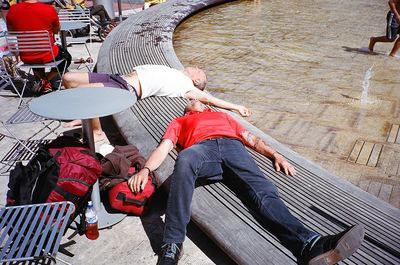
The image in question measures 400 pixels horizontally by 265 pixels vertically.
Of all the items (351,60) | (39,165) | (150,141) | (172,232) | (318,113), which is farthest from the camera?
(351,60)

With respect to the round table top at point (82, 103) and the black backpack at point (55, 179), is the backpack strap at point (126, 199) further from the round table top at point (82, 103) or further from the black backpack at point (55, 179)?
the round table top at point (82, 103)

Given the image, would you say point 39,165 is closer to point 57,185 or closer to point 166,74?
point 57,185

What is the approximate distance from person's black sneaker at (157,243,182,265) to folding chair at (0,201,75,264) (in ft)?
2.24

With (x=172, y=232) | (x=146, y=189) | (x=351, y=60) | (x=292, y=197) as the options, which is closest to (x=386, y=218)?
(x=292, y=197)

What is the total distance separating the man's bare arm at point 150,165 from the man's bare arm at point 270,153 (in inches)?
27.6

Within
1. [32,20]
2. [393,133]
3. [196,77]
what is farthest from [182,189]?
[32,20]

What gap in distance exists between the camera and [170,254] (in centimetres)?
289

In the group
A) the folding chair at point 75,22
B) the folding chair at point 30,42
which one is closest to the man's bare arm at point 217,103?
the folding chair at point 30,42

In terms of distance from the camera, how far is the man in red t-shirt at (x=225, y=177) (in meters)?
2.59

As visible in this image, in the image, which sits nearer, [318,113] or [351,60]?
[318,113]

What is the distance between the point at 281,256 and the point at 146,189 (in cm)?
131

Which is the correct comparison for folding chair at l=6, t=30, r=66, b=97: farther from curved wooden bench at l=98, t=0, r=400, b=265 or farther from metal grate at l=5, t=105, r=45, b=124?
curved wooden bench at l=98, t=0, r=400, b=265

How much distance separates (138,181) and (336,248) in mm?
1635

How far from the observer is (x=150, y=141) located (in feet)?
13.2
